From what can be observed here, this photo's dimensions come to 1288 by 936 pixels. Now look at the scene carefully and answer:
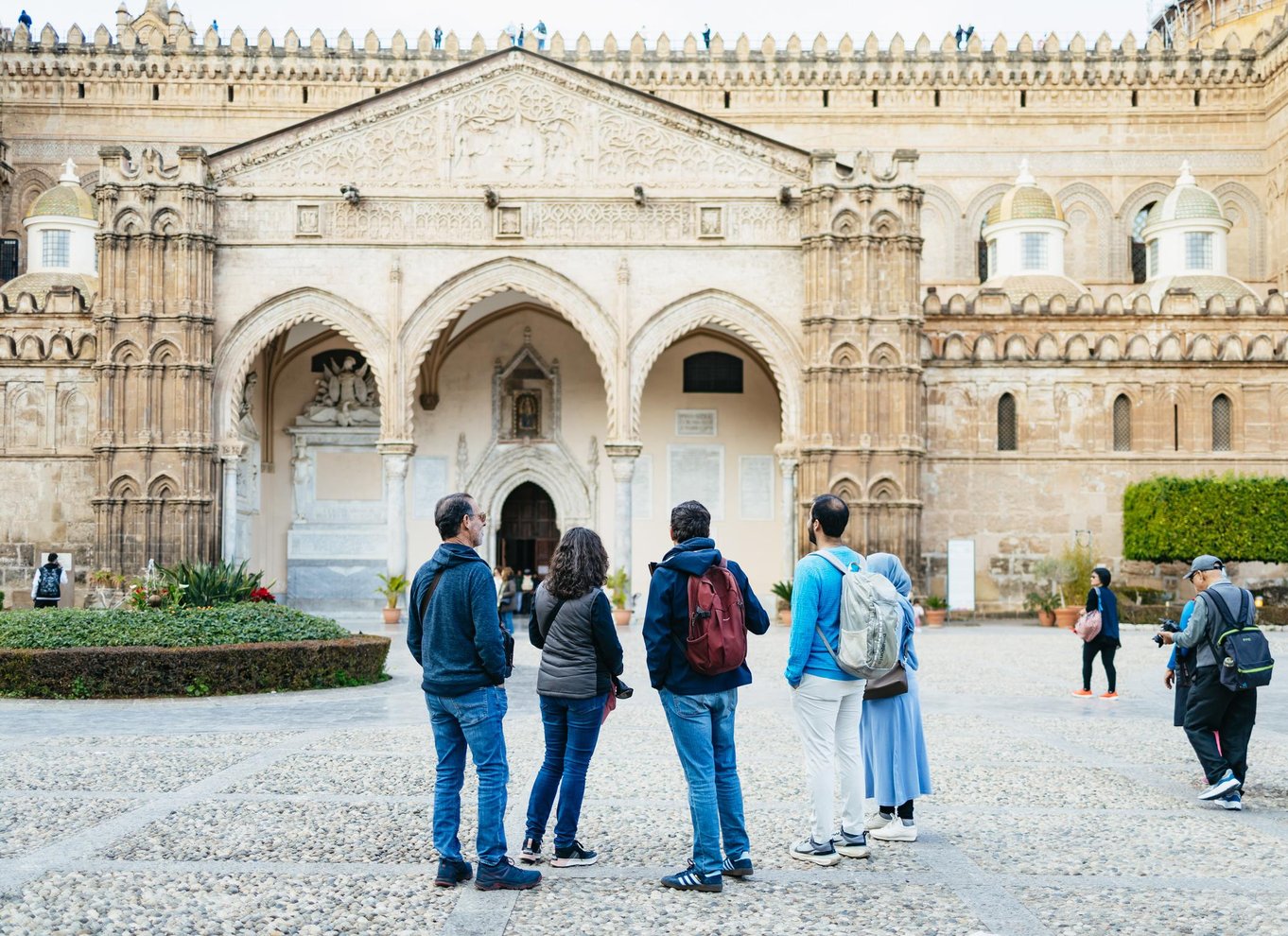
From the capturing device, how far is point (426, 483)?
31.2 meters

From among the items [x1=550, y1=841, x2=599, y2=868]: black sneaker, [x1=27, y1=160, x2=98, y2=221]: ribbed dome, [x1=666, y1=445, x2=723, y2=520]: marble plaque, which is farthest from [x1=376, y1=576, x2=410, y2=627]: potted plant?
[x1=550, y1=841, x2=599, y2=868]: black sneaker

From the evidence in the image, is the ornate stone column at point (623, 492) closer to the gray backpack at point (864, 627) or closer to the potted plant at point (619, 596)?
the potted plant at point (619, 596)

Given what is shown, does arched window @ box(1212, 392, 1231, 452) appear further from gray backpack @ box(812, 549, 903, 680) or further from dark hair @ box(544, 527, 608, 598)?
dark hair @ box(544, 527, 608, 598)

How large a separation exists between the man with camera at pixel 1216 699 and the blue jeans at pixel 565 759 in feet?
14.1

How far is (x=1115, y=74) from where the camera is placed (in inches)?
1538

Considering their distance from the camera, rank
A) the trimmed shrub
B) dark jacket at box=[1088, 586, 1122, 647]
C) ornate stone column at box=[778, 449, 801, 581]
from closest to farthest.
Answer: the trimmed shrub → dark jacket at box=[1088, 586, 1122, 647] → ornate stone column at box=[778, 449, 801, 581]

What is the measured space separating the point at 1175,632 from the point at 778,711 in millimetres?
5169

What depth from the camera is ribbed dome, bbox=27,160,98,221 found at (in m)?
32.7

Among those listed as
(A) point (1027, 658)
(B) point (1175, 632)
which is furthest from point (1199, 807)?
(A) point (1027, 658)

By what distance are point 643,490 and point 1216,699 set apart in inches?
865

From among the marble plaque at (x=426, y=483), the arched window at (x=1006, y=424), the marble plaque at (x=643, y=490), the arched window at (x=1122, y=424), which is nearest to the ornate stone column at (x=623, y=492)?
the marble plaque at (x=643, y=490)

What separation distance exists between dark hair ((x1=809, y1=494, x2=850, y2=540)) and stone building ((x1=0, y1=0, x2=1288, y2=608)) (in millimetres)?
19842

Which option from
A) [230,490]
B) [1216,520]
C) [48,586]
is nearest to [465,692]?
[48,586]

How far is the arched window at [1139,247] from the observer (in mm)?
39000
